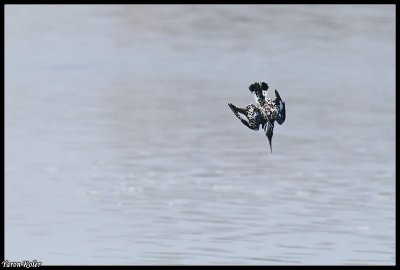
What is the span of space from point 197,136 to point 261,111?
3.11 m

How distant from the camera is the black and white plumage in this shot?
21.3 feet

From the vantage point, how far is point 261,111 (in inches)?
255

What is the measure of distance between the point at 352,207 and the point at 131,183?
140 centimetres

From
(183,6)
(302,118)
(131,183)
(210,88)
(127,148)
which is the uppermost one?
(183,6)

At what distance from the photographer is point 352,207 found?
25.3 feet

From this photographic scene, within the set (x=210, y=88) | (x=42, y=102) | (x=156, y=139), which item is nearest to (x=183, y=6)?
(x=210, y=88)

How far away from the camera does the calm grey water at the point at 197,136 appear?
7.11 m

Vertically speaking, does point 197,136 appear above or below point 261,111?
above

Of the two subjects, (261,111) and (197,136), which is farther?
(197,136)

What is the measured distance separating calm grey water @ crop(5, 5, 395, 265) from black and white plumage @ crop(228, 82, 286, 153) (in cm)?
71

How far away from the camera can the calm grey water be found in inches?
280

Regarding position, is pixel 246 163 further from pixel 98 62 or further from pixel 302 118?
pixel 98 62

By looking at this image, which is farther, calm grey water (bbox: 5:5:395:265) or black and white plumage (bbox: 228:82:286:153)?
calm grey water (bbox: 5:5:395:265)

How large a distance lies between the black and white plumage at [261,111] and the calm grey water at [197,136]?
709 mm
